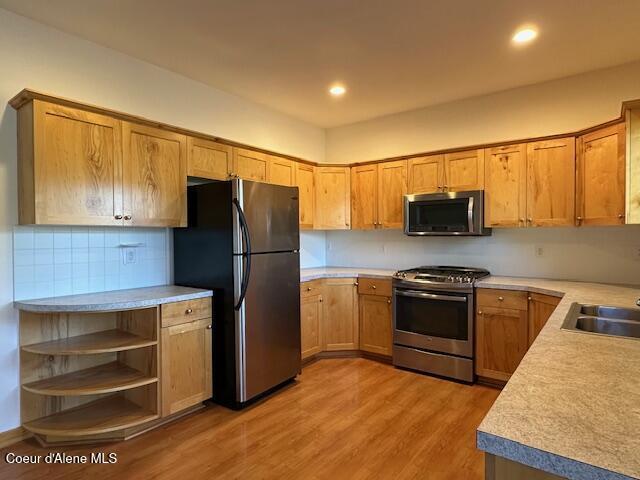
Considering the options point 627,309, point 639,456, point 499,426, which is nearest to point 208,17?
point 499,426

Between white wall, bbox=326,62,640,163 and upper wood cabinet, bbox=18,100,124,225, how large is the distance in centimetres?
291

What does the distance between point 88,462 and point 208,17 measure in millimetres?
2869

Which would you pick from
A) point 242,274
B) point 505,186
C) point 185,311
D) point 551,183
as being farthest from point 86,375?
point 551,183

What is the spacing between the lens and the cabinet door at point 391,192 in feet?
13.1

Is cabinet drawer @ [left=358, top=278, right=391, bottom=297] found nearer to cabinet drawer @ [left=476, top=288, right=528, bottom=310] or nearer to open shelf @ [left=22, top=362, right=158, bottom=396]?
cabinet drawer @ [left=476, top=288, right=528, bottom=310]

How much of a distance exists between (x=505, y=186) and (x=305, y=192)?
2.07m

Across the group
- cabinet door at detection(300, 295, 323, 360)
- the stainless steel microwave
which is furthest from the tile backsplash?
the stainless steel microwave

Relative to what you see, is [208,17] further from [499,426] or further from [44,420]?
[44,420]

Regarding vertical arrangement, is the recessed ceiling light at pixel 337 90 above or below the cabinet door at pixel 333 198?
above

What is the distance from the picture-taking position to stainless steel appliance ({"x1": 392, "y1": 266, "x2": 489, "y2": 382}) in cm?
331

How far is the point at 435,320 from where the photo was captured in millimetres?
3471

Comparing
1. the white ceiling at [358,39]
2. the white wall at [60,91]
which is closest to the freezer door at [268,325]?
the white wall at [60,91]

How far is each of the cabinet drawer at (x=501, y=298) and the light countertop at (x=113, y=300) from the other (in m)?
2.35

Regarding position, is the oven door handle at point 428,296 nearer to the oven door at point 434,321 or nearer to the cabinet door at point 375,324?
the oven door at point 434,321
